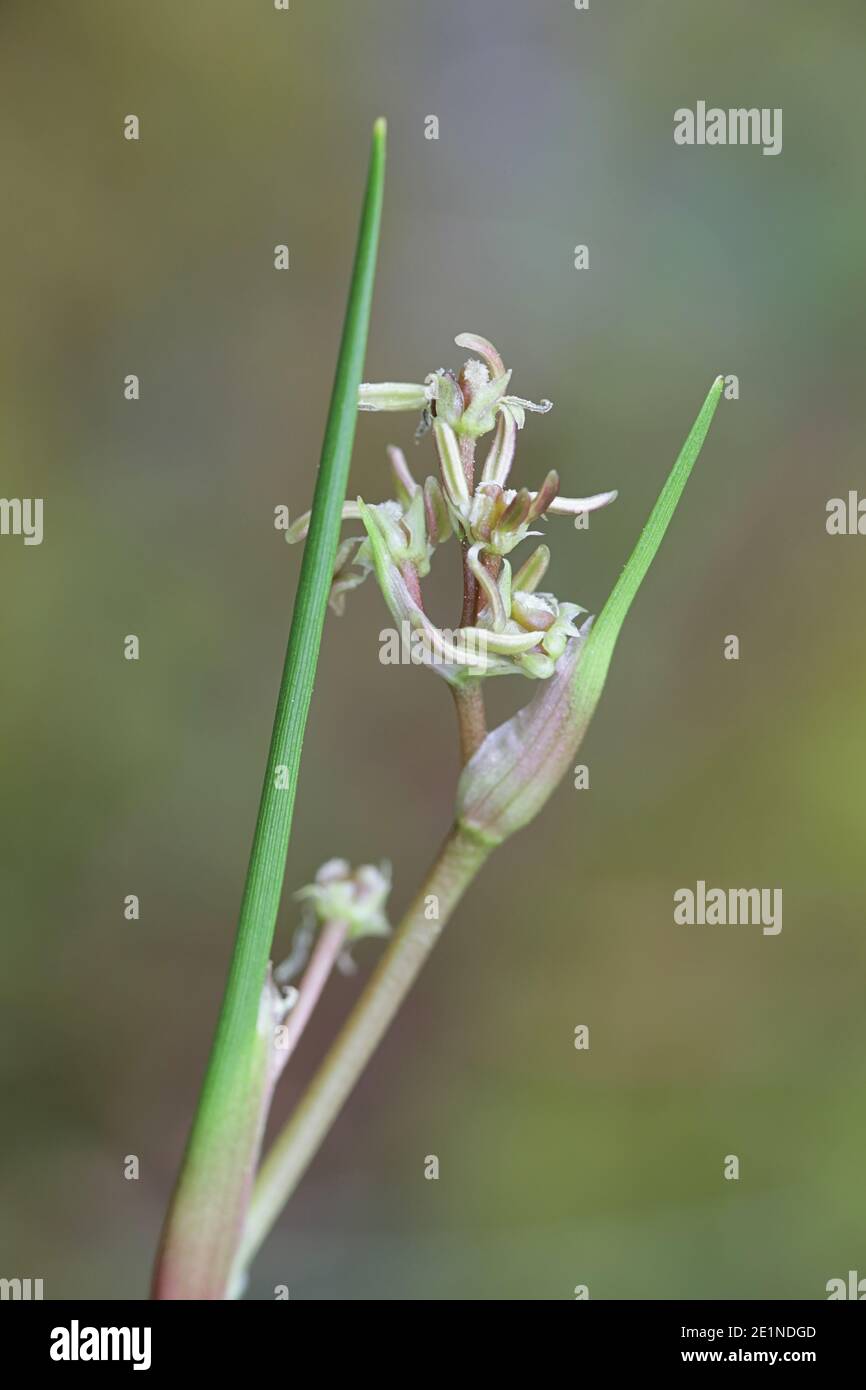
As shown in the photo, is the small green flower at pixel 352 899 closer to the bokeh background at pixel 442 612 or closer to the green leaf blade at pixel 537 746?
the green leaf blade at pixel 537 746

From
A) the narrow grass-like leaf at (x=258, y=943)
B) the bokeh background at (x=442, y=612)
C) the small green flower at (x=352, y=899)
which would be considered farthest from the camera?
the bokeh background at (x=442, y=612)

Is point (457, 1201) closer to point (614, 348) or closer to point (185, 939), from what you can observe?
point (185, 939)

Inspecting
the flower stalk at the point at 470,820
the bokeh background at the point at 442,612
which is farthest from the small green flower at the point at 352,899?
the bokeh background at the point at 442,612

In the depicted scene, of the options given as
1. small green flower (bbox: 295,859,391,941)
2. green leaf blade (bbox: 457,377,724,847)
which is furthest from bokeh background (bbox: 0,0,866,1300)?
green leaf blade (bbox: 457,377,724,847)

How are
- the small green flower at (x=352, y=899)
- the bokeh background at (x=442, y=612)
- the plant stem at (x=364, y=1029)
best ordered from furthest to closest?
1. the bokeh background at (x=442, y=612)
2. the small green flower at (x=352, y=899)
3. the plant stem at (x=364, y=1029)

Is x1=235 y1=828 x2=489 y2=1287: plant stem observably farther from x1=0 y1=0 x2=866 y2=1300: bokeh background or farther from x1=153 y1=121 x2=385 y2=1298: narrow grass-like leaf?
x1=0 y1=0 x2=866 y2=1300: bokeh background

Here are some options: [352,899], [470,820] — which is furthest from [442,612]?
[470,820]
